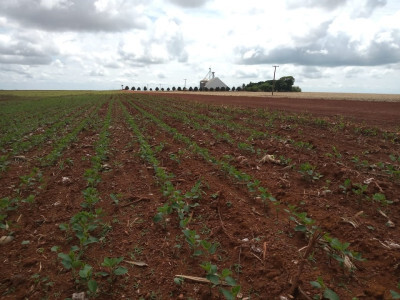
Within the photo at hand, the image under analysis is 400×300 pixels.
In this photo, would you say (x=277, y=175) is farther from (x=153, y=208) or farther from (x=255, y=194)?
(x=153, y=208)

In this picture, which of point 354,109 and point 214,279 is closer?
point 214,279

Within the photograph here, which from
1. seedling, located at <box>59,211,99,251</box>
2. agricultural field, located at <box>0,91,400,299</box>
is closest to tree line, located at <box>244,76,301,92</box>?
agricultural field, located at <box>0,91,400,299</box>

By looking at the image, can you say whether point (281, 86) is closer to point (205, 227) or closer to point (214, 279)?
point (205, 227)

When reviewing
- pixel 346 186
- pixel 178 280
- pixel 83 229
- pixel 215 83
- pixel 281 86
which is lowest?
pixel 178 280

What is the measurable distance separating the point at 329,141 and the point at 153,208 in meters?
7.19

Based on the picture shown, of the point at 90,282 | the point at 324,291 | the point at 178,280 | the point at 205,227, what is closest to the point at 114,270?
the point at 90,282

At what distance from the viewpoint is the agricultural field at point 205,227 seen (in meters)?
2.76

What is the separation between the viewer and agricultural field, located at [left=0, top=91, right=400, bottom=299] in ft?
9.04

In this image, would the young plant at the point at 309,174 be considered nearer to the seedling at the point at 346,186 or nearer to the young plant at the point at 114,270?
the seedling at the point at 346,186

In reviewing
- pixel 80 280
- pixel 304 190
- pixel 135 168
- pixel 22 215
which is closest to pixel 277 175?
pixel 304 190

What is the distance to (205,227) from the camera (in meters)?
3.92

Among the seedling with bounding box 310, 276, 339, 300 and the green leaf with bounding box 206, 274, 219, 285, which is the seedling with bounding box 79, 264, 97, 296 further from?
the seedling with bounding box 310, 276, 339, 300

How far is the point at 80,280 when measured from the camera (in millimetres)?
2834

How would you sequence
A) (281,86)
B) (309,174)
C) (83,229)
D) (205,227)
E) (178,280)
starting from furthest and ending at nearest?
(281,86)
(309,174)
(205,227)
(83,229)
(178,280)
